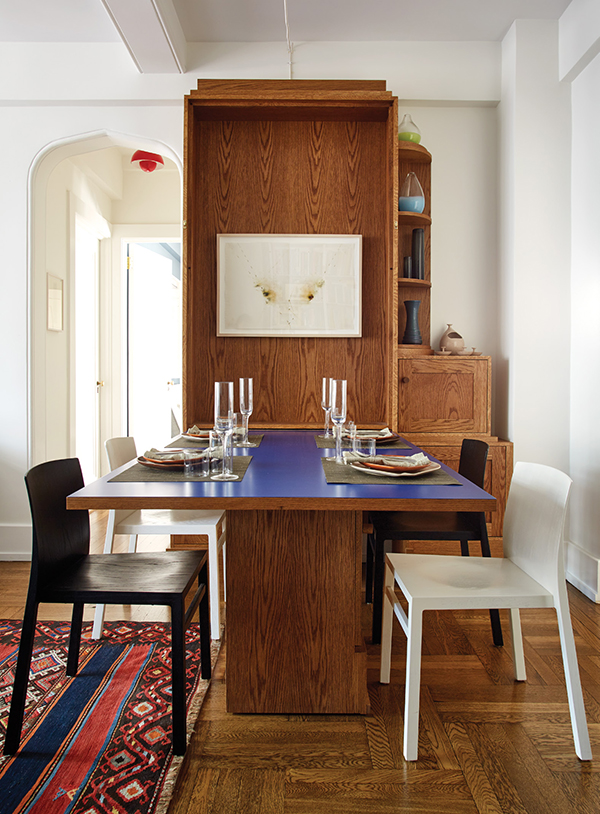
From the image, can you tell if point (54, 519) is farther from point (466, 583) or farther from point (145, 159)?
point (145, 159)

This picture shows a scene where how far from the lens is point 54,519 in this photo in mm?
1643

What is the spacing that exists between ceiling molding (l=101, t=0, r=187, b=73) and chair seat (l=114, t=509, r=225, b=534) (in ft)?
7.36

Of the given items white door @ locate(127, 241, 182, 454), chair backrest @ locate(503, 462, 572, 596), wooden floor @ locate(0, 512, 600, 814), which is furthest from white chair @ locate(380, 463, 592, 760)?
white door @ locate(127, 241, 182, 454)

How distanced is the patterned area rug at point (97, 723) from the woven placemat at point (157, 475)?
706mm

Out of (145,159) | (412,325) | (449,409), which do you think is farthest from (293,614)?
(145,159)

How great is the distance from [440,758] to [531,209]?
266cm

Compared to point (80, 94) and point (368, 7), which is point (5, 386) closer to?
point (80, 94)

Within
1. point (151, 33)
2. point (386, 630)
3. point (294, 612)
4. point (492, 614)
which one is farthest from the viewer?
point (151, 33)

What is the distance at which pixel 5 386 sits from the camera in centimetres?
329

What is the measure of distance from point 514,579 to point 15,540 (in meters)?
2.79

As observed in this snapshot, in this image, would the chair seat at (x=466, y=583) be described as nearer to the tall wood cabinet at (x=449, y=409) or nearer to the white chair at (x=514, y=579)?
the white chair at (x=514, y=579)

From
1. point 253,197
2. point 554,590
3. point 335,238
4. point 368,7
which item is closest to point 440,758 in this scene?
point 554,590

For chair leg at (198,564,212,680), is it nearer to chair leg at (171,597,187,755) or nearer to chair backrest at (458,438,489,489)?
chair leg at (171,597,187,755)

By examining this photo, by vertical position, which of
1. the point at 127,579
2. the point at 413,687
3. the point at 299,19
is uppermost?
the point at 299,19
